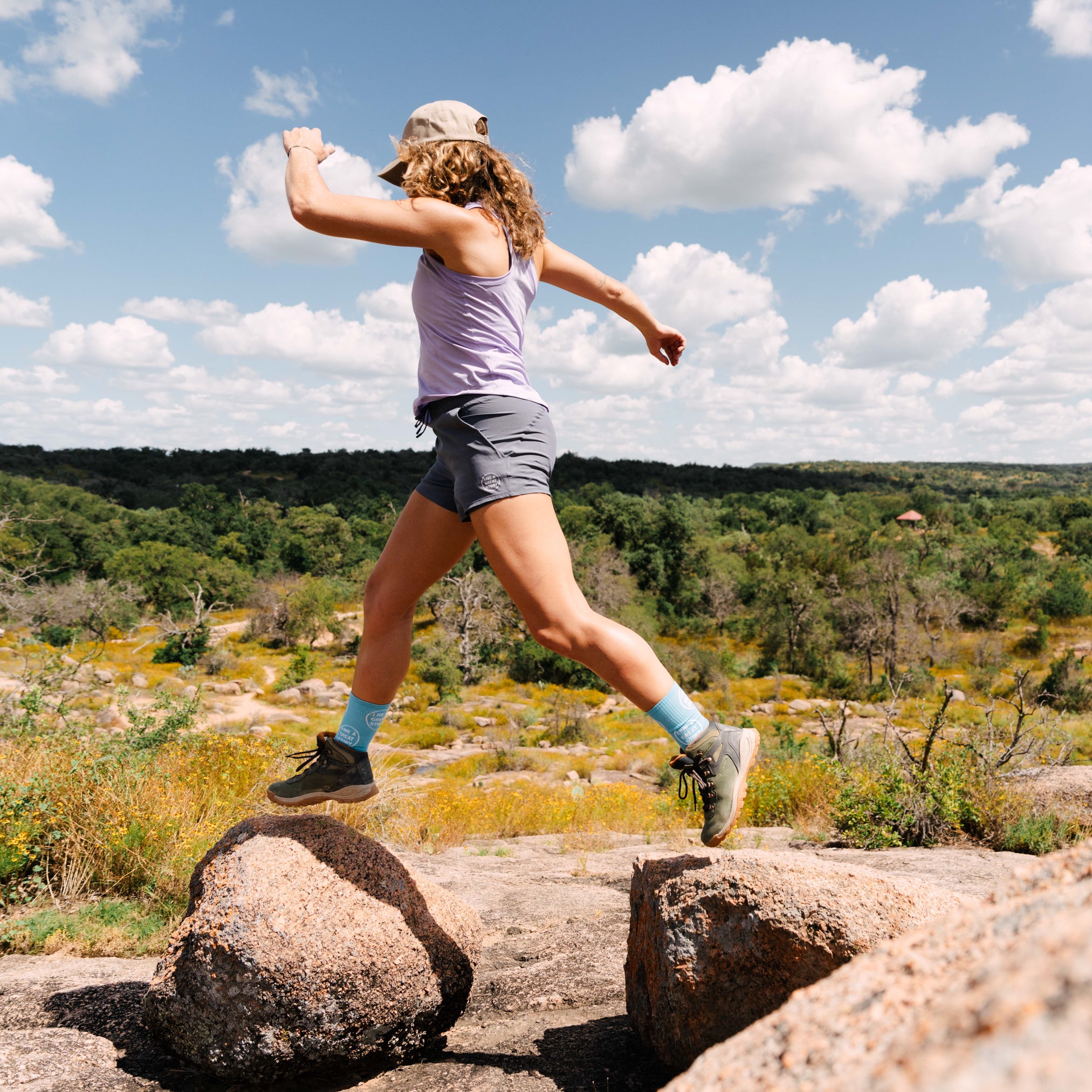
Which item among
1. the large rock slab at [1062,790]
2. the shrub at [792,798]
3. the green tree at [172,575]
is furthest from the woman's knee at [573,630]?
the green tree at [172,575]

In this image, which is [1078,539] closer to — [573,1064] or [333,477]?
[573,1064]

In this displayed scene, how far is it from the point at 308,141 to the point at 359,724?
6.17 ft

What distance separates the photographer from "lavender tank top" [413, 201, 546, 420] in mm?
2260

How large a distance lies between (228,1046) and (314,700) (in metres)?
26.4

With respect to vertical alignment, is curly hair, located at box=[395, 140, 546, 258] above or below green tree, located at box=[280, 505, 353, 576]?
above

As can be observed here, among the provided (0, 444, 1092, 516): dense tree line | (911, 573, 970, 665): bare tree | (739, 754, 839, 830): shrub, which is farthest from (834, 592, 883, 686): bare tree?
(0, 444, 1092, 516): dense tree line

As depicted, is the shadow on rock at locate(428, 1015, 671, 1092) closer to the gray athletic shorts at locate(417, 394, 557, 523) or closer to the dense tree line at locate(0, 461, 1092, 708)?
the gray athletic shorts at locate(417, 394, 557, 523)

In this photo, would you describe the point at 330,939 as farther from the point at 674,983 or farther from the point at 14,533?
the point at 14,533

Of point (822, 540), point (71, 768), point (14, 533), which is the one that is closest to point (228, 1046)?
point (71, 768)

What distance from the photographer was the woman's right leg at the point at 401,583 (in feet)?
8.30

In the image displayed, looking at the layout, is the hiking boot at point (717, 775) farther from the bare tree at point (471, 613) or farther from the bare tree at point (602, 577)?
the bare tree at point (602, 577)

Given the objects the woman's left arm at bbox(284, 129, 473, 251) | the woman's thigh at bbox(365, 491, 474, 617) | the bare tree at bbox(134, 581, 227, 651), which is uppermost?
the woman's left arm at bbox(284, 129, 473, 251)

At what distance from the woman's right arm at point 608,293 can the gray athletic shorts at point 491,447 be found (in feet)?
2.23

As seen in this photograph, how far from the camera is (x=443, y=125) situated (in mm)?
2332
